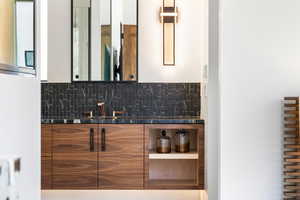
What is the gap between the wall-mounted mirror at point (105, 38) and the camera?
15.8ft

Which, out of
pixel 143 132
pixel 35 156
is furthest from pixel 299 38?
pixel 35 156

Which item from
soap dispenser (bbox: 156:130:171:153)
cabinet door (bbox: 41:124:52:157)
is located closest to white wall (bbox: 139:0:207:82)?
soap dispenser (bbox: 156:130:171:153)

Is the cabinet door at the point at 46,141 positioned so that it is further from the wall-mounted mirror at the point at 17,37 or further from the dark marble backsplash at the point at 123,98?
the wall-mounted mirror at the point at 17,37

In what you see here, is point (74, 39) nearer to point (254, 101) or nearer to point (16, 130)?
point (254, 101)

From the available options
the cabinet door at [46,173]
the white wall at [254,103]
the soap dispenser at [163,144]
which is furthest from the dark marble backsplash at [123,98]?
the white wall at [254,103]

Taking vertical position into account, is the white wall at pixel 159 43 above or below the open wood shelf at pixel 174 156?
above

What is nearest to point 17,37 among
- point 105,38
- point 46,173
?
point 46,173

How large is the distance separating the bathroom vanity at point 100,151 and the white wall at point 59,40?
0.90 meters

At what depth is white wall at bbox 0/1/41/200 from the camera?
1.72m

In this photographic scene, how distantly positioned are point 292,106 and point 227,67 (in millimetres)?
592

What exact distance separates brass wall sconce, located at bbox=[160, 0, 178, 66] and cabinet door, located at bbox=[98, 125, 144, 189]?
42.4 inches

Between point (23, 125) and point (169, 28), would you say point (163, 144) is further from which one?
point (23, 125)

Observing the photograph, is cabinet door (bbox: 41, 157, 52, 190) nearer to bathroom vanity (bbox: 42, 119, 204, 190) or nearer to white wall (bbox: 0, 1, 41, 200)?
bathroom vanity (bbox: 42, 119, 204, 190)

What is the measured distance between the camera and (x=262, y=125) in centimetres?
321
